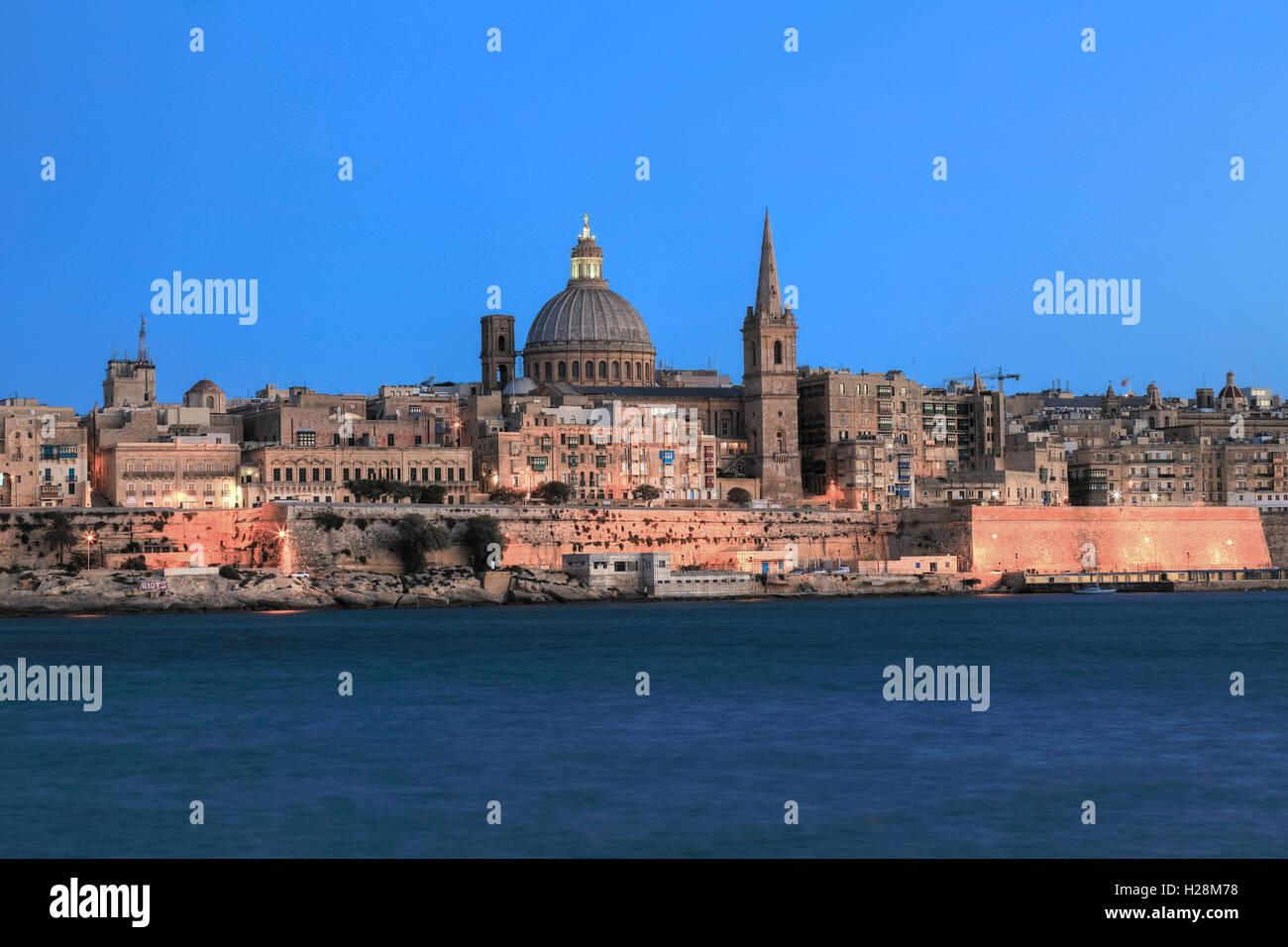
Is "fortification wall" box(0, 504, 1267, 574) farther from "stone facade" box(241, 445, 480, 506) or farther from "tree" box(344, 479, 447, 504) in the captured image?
"stone facade" box(241, 445, 480, 506)

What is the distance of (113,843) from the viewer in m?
15.8

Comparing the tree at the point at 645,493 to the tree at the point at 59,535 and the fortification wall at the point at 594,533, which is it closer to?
the fortification wall at the point at 594,533

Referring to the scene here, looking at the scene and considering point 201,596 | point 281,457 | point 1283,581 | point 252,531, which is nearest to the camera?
point 201,596

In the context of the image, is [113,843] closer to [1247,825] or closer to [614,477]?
[1247,825]

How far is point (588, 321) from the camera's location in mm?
79938

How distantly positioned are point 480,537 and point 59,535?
12324 millimetres

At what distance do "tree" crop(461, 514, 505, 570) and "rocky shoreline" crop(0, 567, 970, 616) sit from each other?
0.88m

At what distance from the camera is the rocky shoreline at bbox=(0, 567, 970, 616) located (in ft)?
160

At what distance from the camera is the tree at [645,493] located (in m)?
65.0

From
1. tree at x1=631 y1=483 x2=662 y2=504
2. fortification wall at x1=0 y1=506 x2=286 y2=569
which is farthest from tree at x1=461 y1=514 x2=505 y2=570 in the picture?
tree at x1=631 y1=483 x2=662 y2=504

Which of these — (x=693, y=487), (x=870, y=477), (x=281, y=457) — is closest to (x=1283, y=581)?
(x=870, y=477)

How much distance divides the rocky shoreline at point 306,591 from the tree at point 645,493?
7.87 meters

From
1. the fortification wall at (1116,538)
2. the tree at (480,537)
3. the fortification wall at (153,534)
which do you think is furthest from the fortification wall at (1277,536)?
the fortification wall at (153,534)
